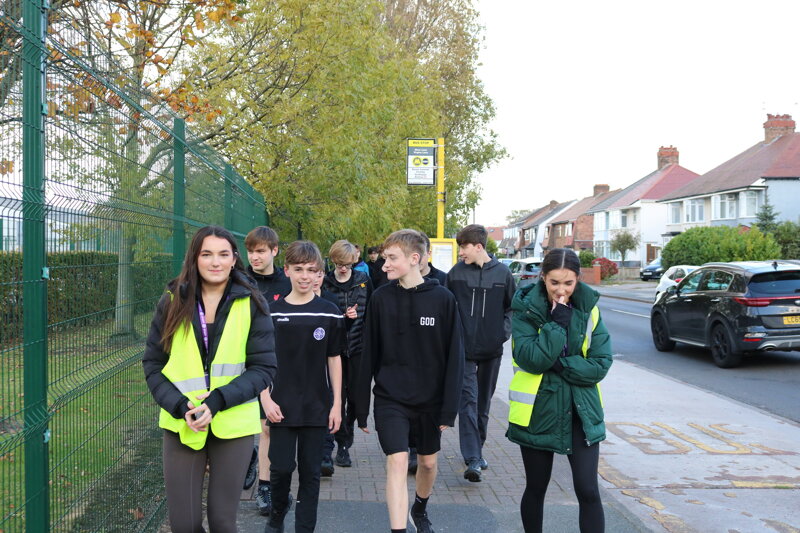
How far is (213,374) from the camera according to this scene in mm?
3369

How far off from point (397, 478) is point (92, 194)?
2147mm

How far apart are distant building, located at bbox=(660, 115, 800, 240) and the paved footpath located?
4290 centimetres

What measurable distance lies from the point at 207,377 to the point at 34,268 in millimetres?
899

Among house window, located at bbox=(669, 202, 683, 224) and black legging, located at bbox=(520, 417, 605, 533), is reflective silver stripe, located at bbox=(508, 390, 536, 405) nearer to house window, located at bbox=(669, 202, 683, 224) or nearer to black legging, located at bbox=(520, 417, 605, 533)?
black legging, located at bbox=(520, 417, 605, 533)

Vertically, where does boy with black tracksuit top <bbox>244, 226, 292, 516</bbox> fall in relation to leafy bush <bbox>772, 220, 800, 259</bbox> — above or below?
below

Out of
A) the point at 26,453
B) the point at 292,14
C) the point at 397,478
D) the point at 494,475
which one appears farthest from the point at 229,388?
the point at 292,14

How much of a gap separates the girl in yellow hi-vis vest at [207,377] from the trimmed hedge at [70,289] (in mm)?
306

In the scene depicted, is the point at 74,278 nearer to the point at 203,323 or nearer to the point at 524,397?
the point at 203,323

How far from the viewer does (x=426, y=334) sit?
4.44 metres

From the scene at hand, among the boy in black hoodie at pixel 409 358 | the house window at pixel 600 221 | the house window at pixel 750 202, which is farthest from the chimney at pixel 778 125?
the boy in black hoodie at pixel 409 358

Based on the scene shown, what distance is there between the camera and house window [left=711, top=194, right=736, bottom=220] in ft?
179

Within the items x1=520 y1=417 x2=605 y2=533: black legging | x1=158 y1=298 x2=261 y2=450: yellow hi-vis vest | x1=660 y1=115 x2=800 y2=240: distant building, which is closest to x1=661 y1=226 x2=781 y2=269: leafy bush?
x1=660 y1=115 x2=800 y2=240: distant building

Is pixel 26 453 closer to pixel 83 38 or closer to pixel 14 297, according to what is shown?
pixel 14 297

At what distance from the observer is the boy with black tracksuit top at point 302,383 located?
14.6ft
